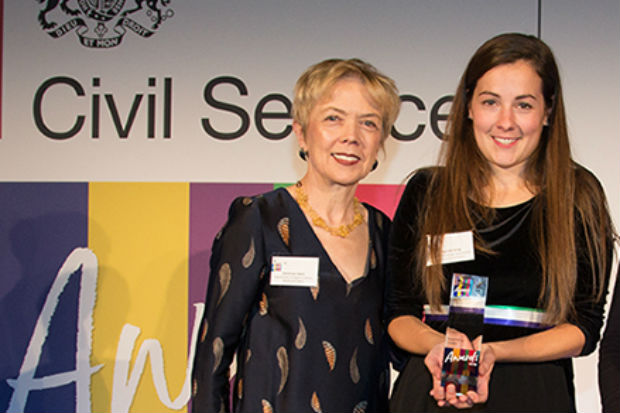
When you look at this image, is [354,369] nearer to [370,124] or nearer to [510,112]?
[370,124]

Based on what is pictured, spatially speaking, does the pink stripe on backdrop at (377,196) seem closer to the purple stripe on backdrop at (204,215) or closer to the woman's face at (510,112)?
the purple stripe on backdrop at (204,215)

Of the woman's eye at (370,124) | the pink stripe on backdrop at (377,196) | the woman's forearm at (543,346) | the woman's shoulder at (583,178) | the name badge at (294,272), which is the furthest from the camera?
the pink stripe on backdrop at (377,196)

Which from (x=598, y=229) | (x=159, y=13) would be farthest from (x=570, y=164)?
(x=159, y=13)

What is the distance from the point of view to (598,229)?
72.5 inches

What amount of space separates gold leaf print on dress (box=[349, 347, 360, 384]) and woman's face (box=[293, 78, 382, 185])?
0.53 metres

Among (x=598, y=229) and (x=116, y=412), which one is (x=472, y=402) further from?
(x=116, y=412)

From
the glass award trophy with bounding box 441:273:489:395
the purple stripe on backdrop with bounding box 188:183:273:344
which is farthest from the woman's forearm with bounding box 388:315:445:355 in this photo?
the purple stripe on backdrop with bounding box 188:183:273:344

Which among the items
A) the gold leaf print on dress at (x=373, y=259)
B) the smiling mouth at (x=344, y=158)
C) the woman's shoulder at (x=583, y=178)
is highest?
the smiling mouth at (x=344, y=158)

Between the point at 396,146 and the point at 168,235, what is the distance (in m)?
1.27

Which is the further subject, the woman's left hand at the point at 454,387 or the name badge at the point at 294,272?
the name badge at the point at 294,272

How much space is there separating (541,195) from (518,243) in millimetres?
162

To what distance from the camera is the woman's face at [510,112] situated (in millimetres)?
1849

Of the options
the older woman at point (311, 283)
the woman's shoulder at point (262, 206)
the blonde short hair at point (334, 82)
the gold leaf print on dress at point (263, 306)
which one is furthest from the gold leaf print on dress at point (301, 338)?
the blonde short hair at point (334, 82)

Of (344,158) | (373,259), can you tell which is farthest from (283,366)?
(344,158)
